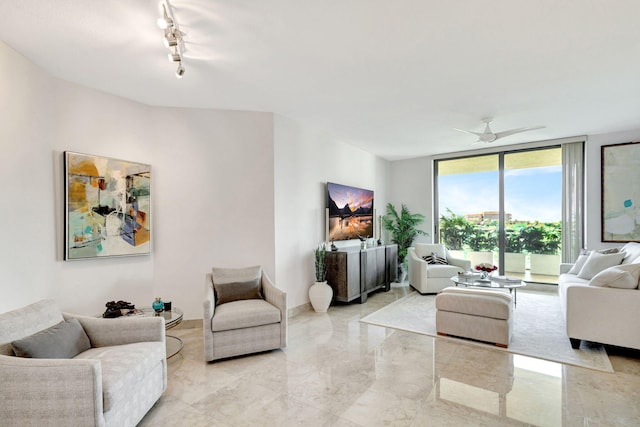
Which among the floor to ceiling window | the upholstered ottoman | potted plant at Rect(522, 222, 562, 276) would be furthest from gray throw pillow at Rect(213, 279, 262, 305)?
potted plant at Rect(522, 222, 562, 276)

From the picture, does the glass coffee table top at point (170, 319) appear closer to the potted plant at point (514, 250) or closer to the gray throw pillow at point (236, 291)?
the gray throw pillow at point (236, 291)

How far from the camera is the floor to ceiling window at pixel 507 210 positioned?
6027mm

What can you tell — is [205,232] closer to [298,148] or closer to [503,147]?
[298,148]

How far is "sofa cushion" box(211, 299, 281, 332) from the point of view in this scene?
118 inches

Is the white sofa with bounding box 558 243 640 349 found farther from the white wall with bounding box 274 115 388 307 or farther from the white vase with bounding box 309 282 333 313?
the white wall with bounding box 274 115 388 307

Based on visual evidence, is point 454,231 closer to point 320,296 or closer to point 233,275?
point 320,296

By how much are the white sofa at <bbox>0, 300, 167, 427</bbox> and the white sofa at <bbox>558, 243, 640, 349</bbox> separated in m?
3.95

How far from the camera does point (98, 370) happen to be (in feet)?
5.61

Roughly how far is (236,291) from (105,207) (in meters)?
1.73

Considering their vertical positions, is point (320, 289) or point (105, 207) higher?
point (105, 207)

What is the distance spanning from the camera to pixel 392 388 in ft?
8.29

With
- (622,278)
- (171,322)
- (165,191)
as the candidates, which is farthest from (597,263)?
(165,191)

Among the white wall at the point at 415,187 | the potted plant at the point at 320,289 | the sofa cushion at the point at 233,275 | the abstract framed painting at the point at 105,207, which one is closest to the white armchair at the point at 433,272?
the white wall at the point at 415,187

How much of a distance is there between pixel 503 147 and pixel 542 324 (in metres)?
3.70
